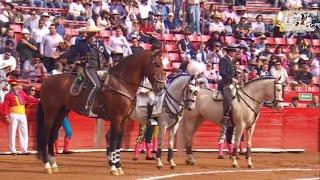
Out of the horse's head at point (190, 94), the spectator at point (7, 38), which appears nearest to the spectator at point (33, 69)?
the spectator at point (7, 38)

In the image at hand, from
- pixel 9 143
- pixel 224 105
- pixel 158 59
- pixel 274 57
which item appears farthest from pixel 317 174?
pixel 274 57

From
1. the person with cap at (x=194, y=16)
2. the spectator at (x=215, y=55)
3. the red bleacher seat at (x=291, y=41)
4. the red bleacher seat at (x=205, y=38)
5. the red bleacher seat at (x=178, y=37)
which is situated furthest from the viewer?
the red bleacher seat at (x=291, y=41)

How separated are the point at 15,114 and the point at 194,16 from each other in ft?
31.3

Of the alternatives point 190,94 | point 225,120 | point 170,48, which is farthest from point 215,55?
point 190,94

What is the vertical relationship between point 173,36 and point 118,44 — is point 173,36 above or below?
below

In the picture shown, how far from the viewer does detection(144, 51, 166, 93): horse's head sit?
15906 millimetres

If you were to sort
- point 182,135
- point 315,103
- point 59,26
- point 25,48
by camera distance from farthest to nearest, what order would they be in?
point 315,103, point 59,26, point 25,48, point 182,135

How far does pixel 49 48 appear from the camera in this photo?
72.6 feet

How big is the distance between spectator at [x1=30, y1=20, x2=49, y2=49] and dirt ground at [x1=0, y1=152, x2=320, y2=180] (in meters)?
3.69

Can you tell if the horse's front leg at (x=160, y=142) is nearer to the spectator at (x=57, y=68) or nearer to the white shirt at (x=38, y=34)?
the spectator at (x=57, y=68)

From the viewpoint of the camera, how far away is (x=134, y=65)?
1614 cm

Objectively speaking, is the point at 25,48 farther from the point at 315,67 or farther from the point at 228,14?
the point at 315,67

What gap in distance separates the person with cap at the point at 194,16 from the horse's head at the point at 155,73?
1173 cm

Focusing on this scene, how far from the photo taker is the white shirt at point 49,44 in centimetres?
2211
